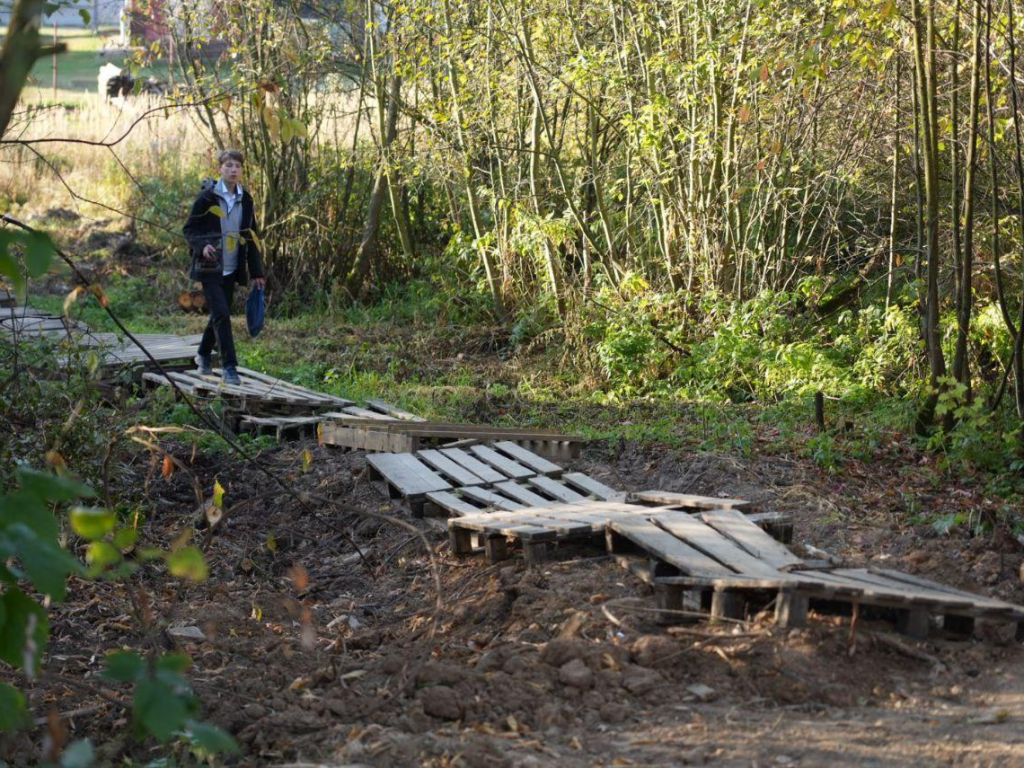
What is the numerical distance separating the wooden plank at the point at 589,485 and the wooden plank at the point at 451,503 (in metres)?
0.69

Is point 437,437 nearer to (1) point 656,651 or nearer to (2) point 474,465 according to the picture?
(2) point 474,465

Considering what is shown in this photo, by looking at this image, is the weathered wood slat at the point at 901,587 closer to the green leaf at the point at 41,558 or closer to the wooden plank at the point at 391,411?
the green leaf at the point at 41,558

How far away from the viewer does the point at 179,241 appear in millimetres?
15359

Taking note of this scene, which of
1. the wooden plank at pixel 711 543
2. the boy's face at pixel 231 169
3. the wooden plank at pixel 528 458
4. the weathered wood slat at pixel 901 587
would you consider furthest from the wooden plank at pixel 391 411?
the weathered wood slat at pixel 901 587

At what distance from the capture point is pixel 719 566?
4.53 meters

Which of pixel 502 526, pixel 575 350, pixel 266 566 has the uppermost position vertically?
pixel 575 350

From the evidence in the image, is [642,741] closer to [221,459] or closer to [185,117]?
[221,459]

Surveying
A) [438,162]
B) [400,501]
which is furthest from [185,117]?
[400,501]

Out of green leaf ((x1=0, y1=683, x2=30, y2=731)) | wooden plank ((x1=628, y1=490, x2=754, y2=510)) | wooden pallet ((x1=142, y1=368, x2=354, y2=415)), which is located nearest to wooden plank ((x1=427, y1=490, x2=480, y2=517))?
wooden plank ((x1=628, y1=490, x2=754, y2=510))

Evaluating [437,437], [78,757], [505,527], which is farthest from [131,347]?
[78,757]

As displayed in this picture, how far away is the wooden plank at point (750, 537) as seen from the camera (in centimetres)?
470

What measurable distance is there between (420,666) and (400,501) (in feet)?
8.22

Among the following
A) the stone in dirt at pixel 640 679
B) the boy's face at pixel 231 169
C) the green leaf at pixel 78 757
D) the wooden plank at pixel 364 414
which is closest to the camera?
the green leaf at pixel 78 757

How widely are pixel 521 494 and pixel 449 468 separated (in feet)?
2.05
